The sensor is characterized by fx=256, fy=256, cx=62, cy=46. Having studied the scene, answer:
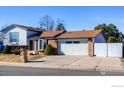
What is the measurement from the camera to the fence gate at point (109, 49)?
95.8 ft

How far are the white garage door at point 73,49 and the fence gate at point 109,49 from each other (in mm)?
1496

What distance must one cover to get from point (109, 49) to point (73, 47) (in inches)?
185

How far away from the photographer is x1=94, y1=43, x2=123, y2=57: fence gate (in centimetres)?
2920

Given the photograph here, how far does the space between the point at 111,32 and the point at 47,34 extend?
16755 millimetres

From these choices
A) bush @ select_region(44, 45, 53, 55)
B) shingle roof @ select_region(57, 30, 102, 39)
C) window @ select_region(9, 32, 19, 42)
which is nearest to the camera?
shingle roof @ select_region(57, 30, 102, 39)

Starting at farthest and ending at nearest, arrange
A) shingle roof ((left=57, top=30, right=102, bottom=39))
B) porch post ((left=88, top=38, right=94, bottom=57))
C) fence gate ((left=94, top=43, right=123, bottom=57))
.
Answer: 1. shingle roof ((left=57, top=30, right=102, bottom=39))
2. porch post ((left=88, top=38, right=94, bottom=57))
3. fence gate ((left=94, top=43, right=123, bottom=57))

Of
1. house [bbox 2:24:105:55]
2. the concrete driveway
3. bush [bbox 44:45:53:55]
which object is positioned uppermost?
house [bbox 2:24:105:55]

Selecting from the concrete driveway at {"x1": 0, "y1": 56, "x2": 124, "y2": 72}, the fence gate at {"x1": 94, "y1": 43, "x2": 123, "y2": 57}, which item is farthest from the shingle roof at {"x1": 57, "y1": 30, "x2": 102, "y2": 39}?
the concrete driveway at {"x1": 0, "y1": 56, "x2": 124, "y2": 72}

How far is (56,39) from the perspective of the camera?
33469 millimetres

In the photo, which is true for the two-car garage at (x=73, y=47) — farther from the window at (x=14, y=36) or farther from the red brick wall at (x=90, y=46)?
the window at (x=14, y=36)

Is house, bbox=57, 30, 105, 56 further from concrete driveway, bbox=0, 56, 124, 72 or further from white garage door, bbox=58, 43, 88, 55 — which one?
concrete driveway, bbox=0, 56, 124, 72

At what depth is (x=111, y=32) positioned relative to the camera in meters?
47.7
